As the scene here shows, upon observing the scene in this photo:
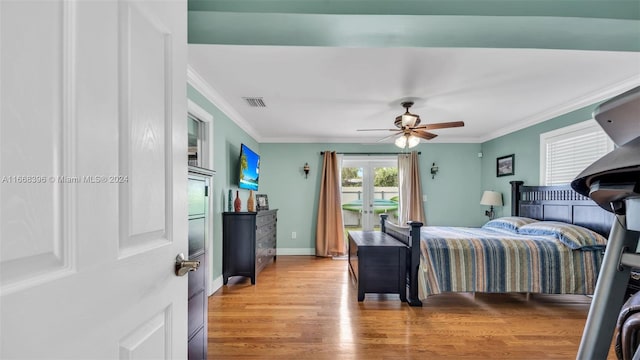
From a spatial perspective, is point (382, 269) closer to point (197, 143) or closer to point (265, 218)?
point (265, 218)

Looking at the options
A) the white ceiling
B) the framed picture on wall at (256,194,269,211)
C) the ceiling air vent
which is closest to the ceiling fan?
the white ceiling

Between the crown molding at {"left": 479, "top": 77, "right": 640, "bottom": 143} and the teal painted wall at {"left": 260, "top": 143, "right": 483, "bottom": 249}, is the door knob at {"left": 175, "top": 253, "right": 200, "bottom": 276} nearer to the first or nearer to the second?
the crown molding at {"left": 479, "top": 77, "right": 640, "bottom": 143}

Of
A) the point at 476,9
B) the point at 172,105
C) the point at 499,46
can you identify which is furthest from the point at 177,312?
the point at 499,46

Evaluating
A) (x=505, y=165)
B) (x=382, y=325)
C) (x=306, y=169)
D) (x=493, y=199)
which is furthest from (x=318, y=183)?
(x=382, y=325)

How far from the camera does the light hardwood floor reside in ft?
6.75

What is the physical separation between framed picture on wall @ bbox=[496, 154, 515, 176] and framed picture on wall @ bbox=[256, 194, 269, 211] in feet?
13.0

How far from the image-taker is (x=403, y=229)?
326 centimetres

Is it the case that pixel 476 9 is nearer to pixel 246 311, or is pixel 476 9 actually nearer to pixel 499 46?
pixel 499 46

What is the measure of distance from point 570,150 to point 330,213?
3466 mm

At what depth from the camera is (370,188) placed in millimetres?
5539

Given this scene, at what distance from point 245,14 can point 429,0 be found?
3.12 ft

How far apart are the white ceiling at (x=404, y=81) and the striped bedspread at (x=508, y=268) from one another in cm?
160

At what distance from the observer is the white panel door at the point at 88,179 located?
455 mm

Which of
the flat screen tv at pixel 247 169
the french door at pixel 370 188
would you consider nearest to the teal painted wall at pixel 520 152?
the french door at pixel 370 188
